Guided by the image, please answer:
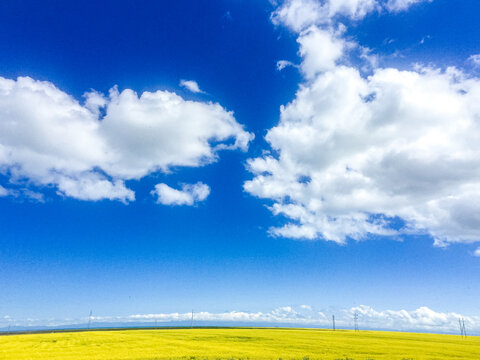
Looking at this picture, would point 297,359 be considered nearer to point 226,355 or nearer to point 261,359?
point 261,359

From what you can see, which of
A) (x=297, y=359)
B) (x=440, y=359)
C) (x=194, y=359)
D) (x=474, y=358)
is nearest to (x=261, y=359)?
(x=297, y=359)

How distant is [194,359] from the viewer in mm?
46688

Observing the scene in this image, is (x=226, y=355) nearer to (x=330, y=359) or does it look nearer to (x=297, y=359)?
(x=297, y=359)

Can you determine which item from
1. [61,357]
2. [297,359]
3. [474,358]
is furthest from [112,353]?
[474,358]

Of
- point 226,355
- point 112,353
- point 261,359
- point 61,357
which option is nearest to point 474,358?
point 261,359

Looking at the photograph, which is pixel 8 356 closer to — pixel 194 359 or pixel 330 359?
pixel 194 359

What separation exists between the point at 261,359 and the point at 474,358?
39877 millimetres

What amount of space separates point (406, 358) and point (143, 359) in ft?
143

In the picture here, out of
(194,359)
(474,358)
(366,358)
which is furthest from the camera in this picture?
(474,358)

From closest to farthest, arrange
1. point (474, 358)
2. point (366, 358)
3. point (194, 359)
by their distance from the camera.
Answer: point (194, 359) → point (366, 358) → point (474, 358)

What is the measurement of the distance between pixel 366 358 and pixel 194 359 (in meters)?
28.6

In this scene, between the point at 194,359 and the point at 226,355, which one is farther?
the point at 226,355

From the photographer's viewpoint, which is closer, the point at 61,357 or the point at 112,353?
the point at 61,357

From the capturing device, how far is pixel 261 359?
155ft
